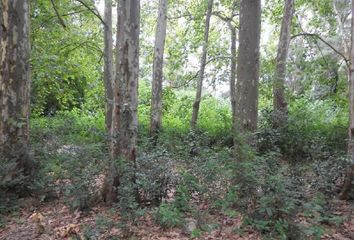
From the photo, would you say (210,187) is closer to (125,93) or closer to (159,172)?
(159,172)

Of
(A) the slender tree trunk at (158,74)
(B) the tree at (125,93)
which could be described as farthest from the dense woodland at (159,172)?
(A) the slender tree trunk at (158,74)

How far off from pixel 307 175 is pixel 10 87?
5.71 meters

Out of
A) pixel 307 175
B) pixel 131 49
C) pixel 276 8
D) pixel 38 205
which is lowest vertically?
pixel 38 205

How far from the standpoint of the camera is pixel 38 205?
6602mm

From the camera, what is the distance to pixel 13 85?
6.84m

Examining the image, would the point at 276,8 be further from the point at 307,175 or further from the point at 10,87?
the point at 10,87

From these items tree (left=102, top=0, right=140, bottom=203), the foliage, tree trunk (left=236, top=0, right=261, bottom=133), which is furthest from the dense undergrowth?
tree trunk (left=236, top=0, right=261, bottom=133)

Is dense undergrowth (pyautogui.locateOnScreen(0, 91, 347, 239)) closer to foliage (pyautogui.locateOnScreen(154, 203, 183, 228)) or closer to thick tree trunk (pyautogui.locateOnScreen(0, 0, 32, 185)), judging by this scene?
foliage (pyautogui.locateOnScreen(154, 203, 183, 228))

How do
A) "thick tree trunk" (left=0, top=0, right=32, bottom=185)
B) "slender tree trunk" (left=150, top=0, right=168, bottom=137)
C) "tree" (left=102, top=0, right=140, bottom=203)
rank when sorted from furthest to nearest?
"slender tree trunk" (left=150, top=0, right=168, bottom=137)
"thick tree trunk" (left=0, top=0, right=32, bottom=185)
"tree" (left=102, top=0, right=140, bottom=203)

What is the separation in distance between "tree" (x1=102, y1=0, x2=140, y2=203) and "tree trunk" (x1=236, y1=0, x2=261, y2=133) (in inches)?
68.8

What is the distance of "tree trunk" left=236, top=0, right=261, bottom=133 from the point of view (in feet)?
19.8

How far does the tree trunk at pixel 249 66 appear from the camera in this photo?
6039 millimetres

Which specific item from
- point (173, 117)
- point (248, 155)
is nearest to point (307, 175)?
point (248, 155)

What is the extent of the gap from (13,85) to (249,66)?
14.2 feet
